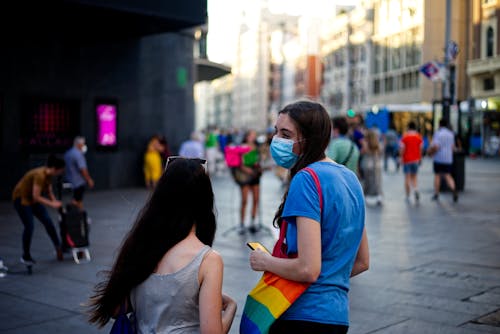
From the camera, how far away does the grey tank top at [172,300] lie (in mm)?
2678

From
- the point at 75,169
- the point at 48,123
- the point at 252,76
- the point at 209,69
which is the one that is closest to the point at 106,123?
the point at 48,123

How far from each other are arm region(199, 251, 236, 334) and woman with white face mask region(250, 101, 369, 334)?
0.17 meters

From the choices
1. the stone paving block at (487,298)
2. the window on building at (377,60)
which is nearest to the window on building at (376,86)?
the window on building at (377,60)

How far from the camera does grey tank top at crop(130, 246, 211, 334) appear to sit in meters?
2.68

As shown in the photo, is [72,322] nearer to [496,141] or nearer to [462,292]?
[462,292]

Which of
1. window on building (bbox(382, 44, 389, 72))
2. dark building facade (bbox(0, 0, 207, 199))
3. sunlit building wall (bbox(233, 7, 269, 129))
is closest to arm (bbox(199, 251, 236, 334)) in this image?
dark building facade (bbox(0, 0, 207, 199))

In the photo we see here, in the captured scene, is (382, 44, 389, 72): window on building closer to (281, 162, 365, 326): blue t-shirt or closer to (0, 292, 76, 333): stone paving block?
(0, 292, 76, 333): stone paving block

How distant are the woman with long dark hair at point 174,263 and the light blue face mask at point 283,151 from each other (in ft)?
1.07

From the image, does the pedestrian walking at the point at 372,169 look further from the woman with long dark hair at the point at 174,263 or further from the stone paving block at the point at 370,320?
the woman with long dark hair at the point at 174,263

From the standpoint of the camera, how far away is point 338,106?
305 feet

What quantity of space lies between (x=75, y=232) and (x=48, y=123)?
989 centimetres

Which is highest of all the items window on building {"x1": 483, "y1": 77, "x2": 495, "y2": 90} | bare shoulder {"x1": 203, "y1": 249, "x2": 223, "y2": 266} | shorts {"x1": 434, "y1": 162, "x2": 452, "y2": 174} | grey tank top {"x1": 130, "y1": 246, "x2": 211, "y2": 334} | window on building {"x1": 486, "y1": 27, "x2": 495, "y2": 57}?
window on building {"x1": 486, "y1": 27, "x2": 495, "y2": 57}

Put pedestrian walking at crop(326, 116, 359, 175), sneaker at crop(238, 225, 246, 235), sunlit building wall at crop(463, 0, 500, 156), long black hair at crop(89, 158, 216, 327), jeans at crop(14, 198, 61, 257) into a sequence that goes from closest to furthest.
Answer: long black hair at crop(89, 158, 216, 327), jeans at crop(14, 198, 61, 257), pedestrian walking at crop(326, 116, 359, 175), sneaker at crop(238, 225, 246, 235), sunlit building wall at crop(463, 0, 500, 156)

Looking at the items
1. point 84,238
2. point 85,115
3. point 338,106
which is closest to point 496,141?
point 85,115
